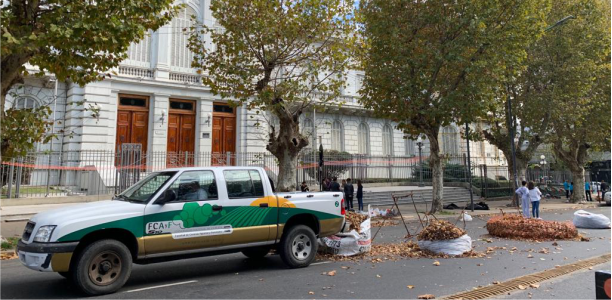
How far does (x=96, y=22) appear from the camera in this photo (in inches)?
333

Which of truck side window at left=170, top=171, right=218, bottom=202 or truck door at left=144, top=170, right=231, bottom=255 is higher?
truck side window at left=170, top=171, right=218, bottom=202

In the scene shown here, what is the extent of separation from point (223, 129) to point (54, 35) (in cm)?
1922

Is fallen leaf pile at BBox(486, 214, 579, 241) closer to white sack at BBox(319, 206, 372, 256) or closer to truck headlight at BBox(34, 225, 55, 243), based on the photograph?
white sack at BBox(319, 206, 372, 256)

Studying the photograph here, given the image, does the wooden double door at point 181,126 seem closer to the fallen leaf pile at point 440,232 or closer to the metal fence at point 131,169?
the metal fence at point 131,169

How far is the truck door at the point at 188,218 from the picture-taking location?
6.10m

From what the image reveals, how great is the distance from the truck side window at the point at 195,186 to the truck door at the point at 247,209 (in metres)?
0.26

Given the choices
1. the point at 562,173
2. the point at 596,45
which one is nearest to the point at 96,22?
the point at 596,45

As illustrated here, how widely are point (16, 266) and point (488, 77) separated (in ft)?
55.9

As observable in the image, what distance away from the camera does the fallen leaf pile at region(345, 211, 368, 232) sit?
9050 millimetres

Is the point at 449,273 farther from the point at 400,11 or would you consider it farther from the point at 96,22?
the point at 400,11

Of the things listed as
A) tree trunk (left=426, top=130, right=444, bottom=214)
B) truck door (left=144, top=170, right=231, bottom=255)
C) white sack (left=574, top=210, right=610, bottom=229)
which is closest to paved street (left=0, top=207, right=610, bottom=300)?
truck door (left=144, top=170, right=231, bottom=255)

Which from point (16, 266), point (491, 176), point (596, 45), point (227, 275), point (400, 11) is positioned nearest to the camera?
point (227, 275)

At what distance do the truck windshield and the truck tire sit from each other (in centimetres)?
250

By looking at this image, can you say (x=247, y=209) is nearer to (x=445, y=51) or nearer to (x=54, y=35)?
(x=54, y=35)
